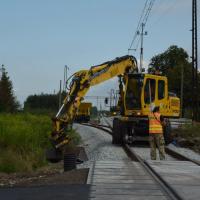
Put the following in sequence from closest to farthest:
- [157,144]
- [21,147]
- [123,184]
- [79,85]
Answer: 1. [123,184]
2. [157,144]
3. [21,147]
4. [79,85]

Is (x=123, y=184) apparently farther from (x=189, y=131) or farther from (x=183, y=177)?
(x=189, y=131)

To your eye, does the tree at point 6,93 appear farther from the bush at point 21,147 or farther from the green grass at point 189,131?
the bush at point 21,147

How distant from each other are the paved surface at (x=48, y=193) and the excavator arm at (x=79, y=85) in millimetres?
9529

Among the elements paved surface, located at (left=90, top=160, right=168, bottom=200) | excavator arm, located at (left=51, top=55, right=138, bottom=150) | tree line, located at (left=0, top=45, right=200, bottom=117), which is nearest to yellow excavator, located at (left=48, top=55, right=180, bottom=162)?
excavator arm, located at (left=51, top=55, right=138, bottom=150)

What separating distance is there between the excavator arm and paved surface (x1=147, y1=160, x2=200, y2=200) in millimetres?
5604

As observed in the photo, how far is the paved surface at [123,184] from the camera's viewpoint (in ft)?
37.3

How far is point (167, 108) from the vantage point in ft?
96.1

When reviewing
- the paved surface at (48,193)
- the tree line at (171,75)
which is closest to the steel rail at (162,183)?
the paved surface at (48,193)

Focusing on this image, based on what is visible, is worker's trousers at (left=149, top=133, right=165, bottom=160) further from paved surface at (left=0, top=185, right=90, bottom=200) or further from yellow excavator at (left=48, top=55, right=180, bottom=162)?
paved surface at (left=0, top=185, right=90, bottom=200)

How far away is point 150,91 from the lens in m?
28.8

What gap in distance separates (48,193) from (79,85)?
13.2 metres

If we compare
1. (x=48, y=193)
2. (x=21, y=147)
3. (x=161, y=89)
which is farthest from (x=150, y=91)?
(x=48, y=193)

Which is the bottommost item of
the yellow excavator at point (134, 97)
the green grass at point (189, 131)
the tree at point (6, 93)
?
the green grass at point (189, 131)

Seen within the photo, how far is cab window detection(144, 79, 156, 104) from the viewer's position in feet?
94.3
